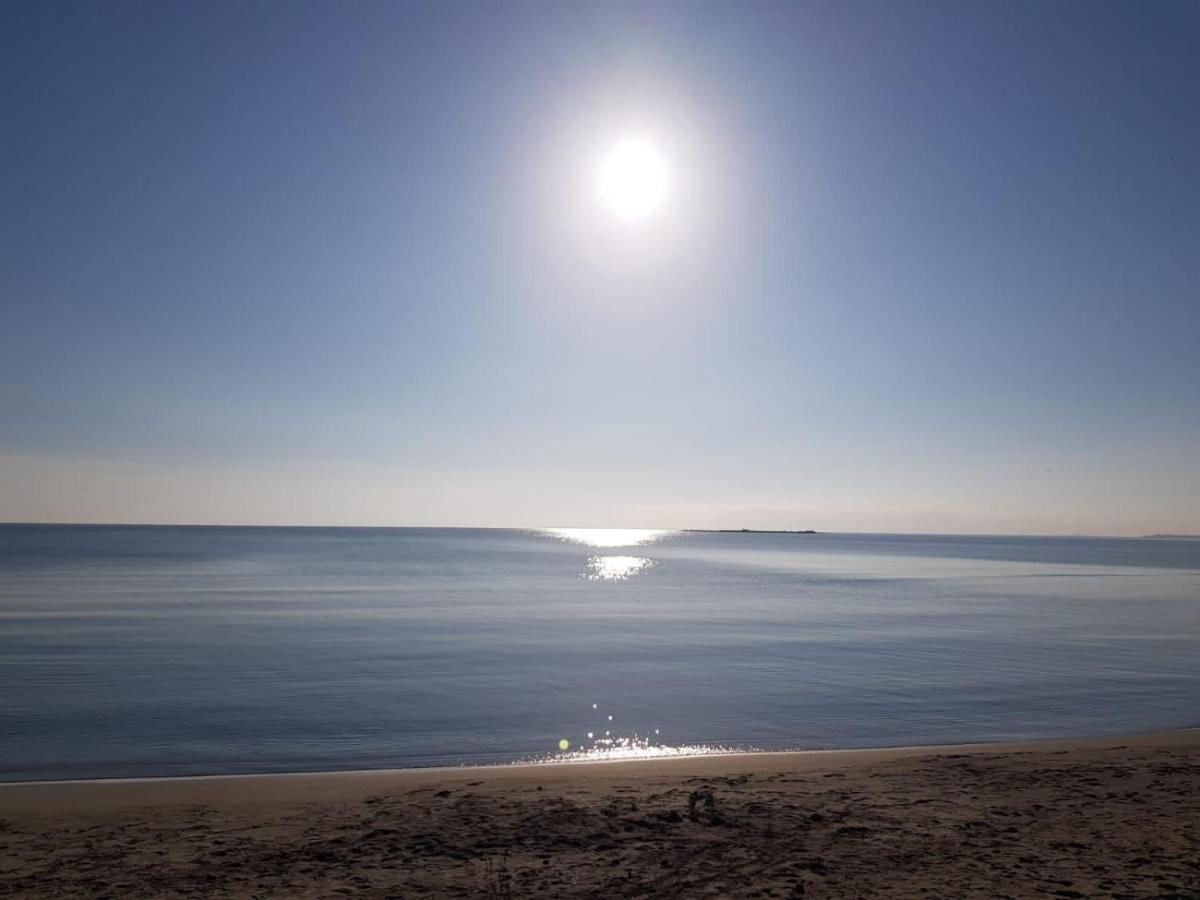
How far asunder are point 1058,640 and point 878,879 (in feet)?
102

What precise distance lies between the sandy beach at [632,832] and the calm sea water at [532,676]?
299 centimetres

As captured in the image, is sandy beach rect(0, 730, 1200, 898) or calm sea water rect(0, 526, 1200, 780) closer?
sandy beach rect(0, 730, 1200, 898)

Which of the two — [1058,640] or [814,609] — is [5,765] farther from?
[814,609]

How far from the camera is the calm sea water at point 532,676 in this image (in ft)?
Result: 56.6

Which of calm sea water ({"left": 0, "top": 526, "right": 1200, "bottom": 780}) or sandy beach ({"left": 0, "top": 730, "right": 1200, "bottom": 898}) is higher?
sandy beach ({"left": 0, "top": 730, "right": 1200, "bottom": 898})

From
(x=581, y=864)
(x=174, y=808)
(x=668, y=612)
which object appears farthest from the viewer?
(x=668, y=612)

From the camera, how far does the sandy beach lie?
871 centimetres

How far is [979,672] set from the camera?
2662cm

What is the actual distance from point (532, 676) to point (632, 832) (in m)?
15.1

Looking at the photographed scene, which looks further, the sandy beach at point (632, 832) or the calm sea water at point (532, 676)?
the calm sea water at point (532, 676)

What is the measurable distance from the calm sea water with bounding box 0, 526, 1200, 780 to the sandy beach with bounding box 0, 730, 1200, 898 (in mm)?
2989

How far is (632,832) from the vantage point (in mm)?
10539

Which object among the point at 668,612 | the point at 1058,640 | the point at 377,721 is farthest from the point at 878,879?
the point at 668,612

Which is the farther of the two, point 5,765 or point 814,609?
point 814,609
